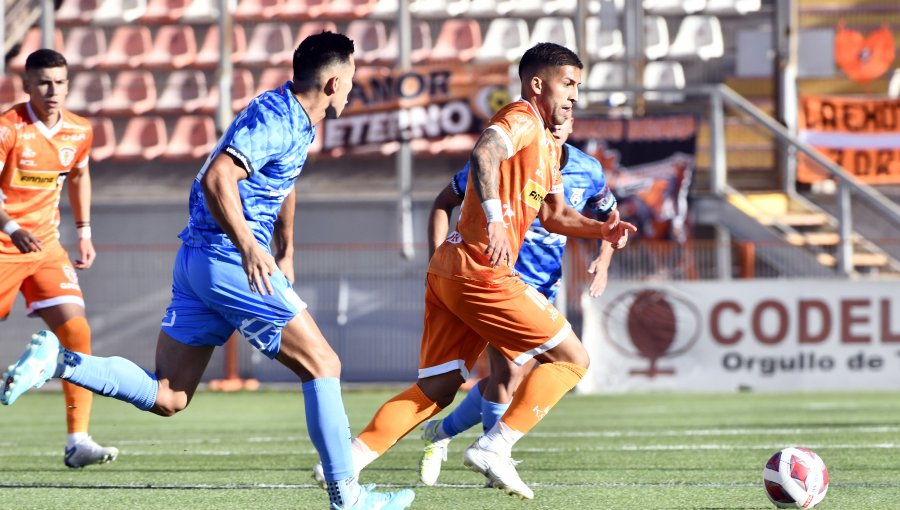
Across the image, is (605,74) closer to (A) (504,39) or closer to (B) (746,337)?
(A) (504,39)

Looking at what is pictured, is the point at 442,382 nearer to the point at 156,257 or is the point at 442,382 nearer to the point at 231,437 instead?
the point at 231,437

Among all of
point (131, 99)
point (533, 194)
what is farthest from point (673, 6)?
point (533, 194)

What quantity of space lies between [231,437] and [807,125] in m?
14.1

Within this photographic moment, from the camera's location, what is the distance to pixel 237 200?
546 cm

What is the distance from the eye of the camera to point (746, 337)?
1700 centimetres

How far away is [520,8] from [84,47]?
7.50 metres

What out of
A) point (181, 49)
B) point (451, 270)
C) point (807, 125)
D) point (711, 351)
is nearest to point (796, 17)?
point (807, 125)

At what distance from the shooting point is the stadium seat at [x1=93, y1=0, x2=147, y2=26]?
24375 millimetres

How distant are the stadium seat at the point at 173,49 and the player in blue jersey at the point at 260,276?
18.8 m

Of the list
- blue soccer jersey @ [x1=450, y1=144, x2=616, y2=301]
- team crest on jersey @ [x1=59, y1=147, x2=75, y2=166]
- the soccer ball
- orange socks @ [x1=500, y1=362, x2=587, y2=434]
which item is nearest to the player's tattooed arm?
orange socks @ [x1=500, y1=362, x2=587, y2=434]

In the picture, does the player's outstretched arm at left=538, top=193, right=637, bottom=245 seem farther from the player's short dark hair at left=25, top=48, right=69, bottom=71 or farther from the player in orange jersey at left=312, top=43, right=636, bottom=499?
the player's short dark hair at left=25, top=48, right=69, bottom=71

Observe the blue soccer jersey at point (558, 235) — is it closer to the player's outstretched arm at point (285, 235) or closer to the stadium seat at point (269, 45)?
the player's outstretched arm at point (285, 235)

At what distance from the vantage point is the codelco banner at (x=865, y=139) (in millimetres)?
22328

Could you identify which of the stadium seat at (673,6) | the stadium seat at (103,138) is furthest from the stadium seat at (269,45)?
the stadium seat at (673,6)
